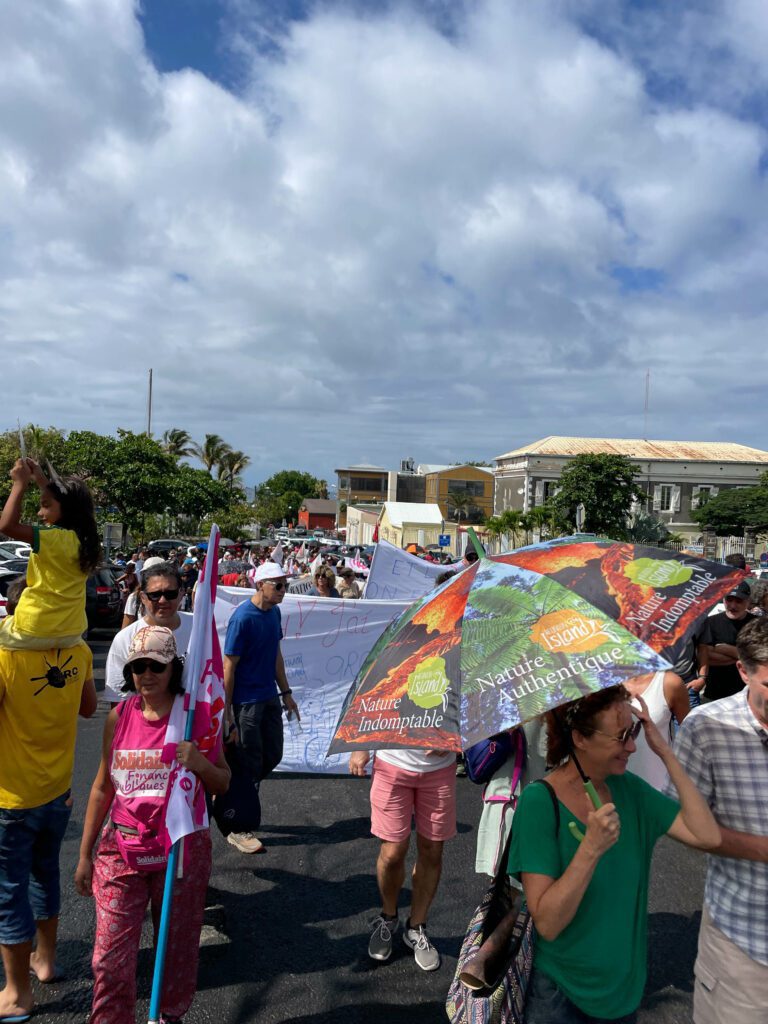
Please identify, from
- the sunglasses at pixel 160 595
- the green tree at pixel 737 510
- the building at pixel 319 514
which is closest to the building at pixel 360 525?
the green tree at pixel 737 510

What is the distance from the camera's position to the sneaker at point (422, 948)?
3674 millimetres

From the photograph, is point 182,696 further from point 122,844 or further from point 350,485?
point 350,485

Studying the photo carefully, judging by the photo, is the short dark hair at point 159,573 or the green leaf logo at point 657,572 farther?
the short dark hair at point 159,573

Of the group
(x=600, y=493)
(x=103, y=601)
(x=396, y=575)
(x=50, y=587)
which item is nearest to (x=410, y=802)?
(x=50, y=587)

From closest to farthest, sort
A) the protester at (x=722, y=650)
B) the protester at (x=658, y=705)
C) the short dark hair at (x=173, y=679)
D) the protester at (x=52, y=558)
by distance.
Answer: the short dark hair at (x=173, y=679)
the protester at (x=52, y=558)
the protester at (x=658, y=705)
the protester at (x=722, y=650)

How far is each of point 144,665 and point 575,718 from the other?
5.14ft

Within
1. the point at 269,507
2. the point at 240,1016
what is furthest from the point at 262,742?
the point at 269,507

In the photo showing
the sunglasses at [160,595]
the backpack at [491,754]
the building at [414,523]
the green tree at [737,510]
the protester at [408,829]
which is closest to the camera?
the backpack at [491,754]

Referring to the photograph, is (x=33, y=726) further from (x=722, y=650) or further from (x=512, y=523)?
(x=512, y=523)

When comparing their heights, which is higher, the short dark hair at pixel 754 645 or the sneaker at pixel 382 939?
the short dark hair at pixel 754 645

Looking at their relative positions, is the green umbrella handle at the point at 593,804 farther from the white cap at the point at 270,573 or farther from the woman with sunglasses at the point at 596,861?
the white cap at the point at 270,573

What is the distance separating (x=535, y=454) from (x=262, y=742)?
61.2 meters

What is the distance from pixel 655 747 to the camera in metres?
2.27

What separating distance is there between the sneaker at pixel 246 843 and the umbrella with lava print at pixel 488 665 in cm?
277
